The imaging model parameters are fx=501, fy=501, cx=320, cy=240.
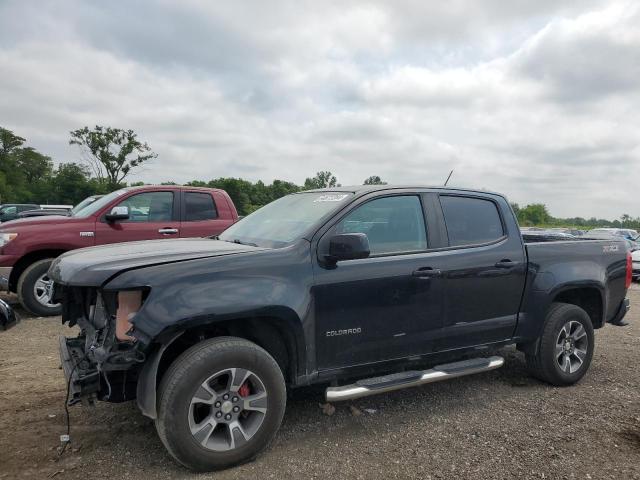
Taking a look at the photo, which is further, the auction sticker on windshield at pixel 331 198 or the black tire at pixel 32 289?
the black tire at pixel 32 289

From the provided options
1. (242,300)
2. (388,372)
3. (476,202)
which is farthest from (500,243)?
(242,300)

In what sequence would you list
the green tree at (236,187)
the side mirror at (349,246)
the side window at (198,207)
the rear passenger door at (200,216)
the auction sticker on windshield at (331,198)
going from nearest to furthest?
the side mirror at (349,246), the auction sticker on windshield at (331,198), the rear passenger door at (200,216), the side window at (198,207), the green tree at (236,187)

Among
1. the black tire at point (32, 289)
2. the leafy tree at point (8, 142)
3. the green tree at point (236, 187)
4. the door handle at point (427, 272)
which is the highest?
the leafy tree at point (8, 142)

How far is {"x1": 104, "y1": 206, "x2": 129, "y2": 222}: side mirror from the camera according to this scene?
7211mm

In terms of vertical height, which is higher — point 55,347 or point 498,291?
point 498,291

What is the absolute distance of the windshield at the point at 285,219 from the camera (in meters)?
3.66

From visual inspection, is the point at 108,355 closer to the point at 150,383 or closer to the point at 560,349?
the point at 150,383

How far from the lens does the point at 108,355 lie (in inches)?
113

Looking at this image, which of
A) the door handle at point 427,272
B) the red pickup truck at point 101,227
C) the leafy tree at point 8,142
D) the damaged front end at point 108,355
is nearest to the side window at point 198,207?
the red pickup truck at point 101,227

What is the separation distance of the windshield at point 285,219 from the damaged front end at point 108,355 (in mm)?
1072

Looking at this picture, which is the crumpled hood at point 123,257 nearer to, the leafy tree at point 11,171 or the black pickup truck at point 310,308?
the black pickup truck at point 310,308

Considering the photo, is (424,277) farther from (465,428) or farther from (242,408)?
(242,408)

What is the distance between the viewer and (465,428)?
370 cm

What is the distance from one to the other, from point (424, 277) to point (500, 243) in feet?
3.27
